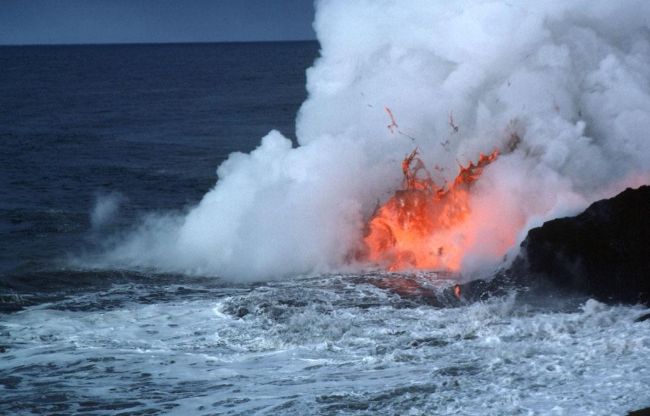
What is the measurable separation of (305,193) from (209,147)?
23.7m

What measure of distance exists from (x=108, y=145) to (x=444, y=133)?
28254mm

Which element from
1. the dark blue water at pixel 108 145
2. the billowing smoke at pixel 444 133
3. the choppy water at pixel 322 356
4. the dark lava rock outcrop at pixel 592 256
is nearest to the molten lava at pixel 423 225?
the billowing smoke at pixel 444 133

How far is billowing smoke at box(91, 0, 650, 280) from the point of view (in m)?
20.4

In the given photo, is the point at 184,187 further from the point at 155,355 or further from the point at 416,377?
the point at 416,377

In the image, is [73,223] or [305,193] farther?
[73,223]

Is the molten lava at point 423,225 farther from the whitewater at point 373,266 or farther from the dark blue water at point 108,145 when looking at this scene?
the dark blue water at point 108,145

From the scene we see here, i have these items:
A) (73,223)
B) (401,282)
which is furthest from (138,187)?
(401,282)

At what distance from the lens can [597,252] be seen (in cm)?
1677

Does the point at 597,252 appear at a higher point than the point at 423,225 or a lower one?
lower

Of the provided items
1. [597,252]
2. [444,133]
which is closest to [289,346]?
[597,252]

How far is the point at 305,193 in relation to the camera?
22.7 m

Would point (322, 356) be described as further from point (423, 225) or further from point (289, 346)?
point (423, 225)

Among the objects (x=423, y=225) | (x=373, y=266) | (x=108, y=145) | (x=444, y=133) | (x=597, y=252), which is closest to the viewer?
(x=597, y=252)

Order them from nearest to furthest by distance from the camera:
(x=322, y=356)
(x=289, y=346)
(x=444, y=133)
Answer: (x=322, y=356)
(x=289, y=346)
(x=444, y=133)
